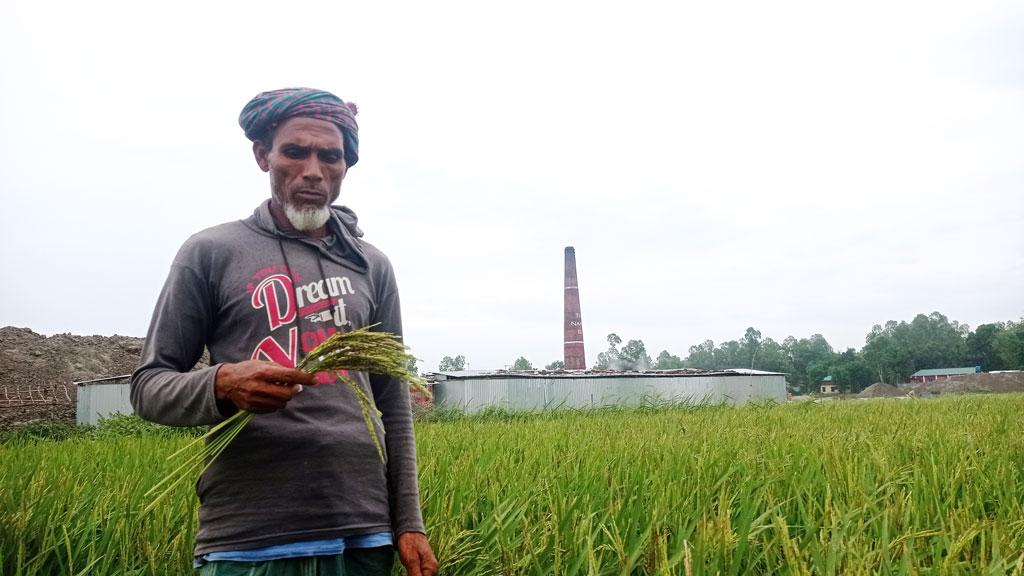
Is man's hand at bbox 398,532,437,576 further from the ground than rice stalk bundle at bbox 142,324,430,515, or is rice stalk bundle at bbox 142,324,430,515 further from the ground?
rice stalk bundle at bbox 142,324,430,515

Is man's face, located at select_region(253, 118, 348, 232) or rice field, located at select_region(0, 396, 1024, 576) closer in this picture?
man's face, located at select_region(253, 118, 348, 232)

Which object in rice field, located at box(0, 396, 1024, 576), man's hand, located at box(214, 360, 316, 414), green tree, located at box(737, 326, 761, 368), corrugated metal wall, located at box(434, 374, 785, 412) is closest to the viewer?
man's hand, located at box(214, 360, 316, 414)

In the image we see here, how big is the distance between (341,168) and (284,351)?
1.64ft

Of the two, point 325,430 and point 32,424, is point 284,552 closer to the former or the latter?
point 325,430

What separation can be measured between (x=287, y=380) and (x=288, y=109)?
759 mm

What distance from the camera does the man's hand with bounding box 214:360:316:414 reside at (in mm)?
1350

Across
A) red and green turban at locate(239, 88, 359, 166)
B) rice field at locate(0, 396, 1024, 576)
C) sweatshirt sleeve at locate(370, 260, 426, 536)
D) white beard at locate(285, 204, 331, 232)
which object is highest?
red and green turban at locate(239, 88, 359, 166)

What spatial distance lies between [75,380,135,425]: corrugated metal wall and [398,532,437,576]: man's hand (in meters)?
13.3

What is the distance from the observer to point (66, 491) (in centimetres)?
347

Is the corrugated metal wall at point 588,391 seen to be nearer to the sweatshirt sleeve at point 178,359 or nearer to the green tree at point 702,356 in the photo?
the sweatshirt sleeve at point 178,359

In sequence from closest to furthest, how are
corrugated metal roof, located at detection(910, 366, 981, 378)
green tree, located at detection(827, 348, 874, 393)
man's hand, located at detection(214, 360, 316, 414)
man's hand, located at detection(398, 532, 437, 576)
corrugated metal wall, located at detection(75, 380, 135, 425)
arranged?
man's hand, located at detection(214, 360, 316, 414), man's hand, located at detection(398, 532, 437, 576), corrugated metal wall, located at detection(75, 380, 135, 425), green tree, located at detection(827, 348, 874, 393), corrugated metal roof, located at detection(910, 366, 981, 378)

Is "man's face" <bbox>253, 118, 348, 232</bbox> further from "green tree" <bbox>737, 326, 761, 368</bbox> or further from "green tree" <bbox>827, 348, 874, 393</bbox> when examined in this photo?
"green tree" <bbox>737, 326, 761, 368</bbox>

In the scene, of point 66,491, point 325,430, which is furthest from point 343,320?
point 66,491

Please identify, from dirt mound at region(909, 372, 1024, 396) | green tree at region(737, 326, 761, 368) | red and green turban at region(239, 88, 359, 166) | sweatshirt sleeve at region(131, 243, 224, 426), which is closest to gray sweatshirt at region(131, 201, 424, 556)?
sweatshirt sleeve at region(131, 243, 224, 426)
